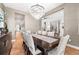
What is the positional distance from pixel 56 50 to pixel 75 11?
0.81 metres

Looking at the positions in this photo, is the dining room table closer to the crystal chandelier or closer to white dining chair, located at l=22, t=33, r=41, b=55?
white dining chair, located at l=22, t=33, r=41, b=55

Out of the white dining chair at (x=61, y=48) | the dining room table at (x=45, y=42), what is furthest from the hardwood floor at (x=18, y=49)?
the dining room table at (x=45, y=42)

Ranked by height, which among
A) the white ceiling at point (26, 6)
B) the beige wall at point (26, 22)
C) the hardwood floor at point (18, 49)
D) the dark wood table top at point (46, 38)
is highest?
the white ceiling at point (26, 6)

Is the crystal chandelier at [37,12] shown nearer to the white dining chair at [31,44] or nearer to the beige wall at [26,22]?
the beige wall at [26,22]

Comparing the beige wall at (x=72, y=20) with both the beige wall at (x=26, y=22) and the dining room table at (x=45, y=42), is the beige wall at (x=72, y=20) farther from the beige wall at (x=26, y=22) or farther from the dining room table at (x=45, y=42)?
the beige wall at (x=26, y=22)

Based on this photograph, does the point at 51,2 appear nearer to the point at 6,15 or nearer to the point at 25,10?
the point at 25,10

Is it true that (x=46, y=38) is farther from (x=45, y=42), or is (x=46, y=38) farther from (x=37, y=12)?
(x=37, y=12)

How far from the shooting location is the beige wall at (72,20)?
1.97 meters

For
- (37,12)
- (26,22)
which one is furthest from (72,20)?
(26,22)

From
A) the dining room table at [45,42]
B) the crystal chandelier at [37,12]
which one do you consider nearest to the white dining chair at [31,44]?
the dining room table at [45,42]

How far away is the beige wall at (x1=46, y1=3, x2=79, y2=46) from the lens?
77.4 inches

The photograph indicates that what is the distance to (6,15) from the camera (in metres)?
2.01

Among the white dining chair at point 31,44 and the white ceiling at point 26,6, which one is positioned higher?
the white ceiling at point 26,6

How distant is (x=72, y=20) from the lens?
6.47ft
